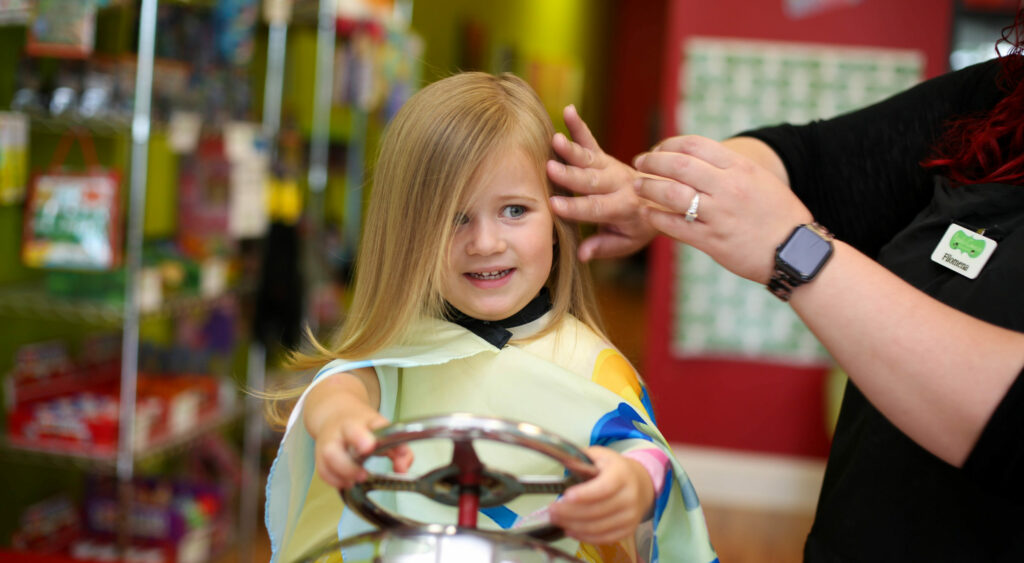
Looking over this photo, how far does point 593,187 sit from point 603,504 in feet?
1.92

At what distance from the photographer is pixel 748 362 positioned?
4242 millimetres

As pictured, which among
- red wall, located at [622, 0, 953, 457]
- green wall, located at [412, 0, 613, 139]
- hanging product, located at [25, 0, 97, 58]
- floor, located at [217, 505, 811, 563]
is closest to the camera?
hanging product, located at [25, 0, 97, 58]

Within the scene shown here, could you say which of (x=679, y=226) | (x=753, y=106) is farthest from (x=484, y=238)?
(x=753, y=106)

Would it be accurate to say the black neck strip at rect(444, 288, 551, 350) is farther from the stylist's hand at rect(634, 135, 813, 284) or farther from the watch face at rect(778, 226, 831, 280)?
the watch face at rect(778, 226, 831, 280)

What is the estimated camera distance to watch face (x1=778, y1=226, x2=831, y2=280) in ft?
3.11

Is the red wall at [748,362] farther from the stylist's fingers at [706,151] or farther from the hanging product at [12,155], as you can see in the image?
the stylist's fingers at [706,151]

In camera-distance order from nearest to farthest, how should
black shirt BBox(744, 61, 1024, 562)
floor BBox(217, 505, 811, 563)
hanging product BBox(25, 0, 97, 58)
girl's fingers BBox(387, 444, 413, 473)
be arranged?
girl's fingers BBox(387, 444, 413, 473) < black shirt BBox(744, 61, 1024, 562) < hanging product BBox(25, 0, 97, 58) < floor BBox(217, 505, 811, 563)

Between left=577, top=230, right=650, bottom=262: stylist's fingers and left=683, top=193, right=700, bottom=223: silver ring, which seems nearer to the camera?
left=683, top=193, right=700, bottom=223: silver ring

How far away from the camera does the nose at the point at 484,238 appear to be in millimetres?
1268

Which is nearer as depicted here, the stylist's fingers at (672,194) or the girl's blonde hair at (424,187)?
the stylist's fingers at (672,194)

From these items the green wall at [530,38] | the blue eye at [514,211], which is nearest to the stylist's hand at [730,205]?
the blue eye at [514,211]

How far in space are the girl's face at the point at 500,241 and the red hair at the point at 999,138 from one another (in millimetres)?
532

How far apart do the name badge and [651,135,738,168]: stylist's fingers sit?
1.01 feet

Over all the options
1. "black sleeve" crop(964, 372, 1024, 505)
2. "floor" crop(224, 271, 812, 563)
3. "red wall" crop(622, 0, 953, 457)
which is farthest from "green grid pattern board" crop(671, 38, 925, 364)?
"black sleeve" crop(964, 372, 1024, 505)
